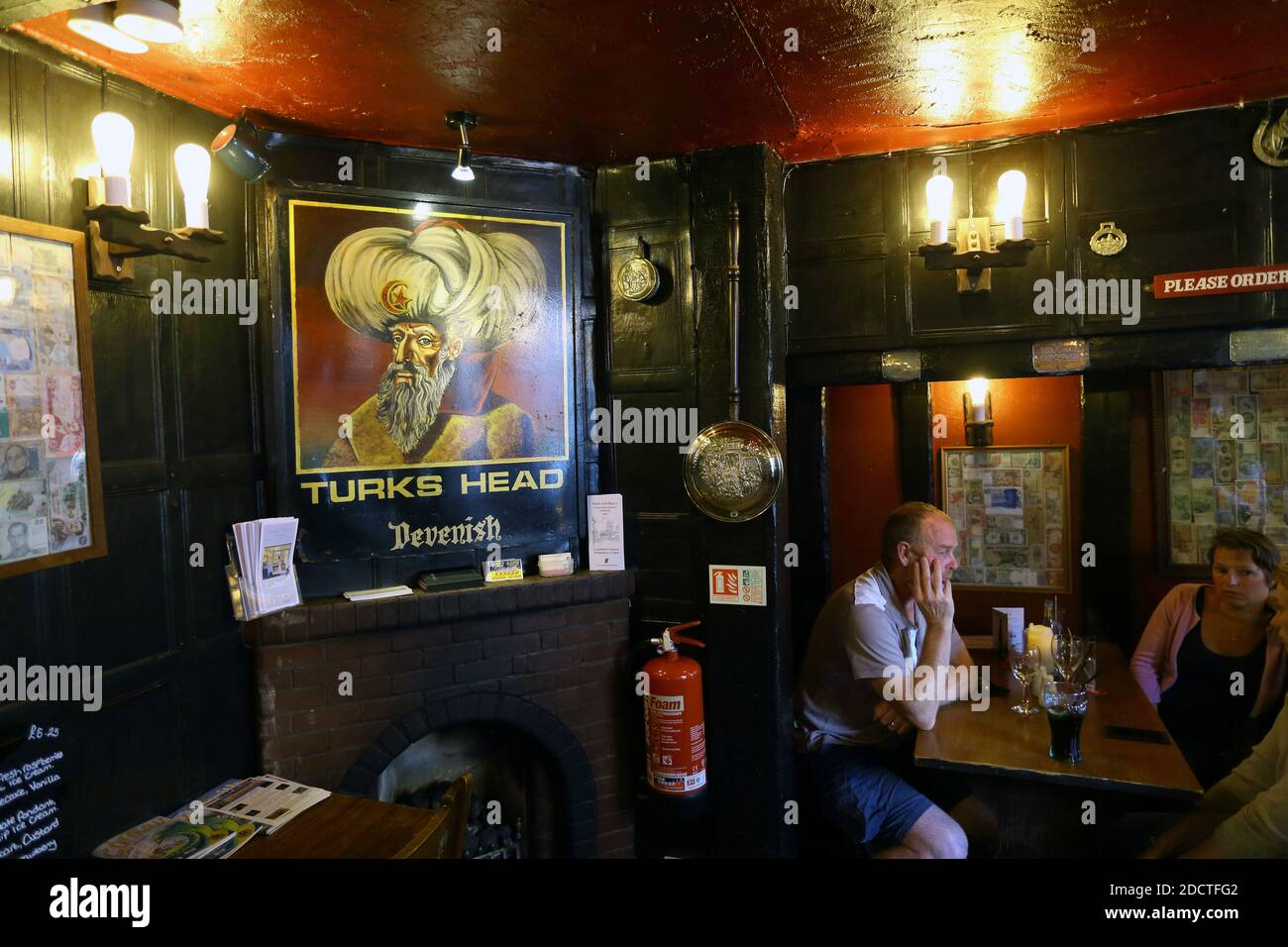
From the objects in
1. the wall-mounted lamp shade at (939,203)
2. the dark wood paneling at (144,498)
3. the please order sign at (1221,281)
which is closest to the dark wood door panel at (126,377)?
the dark wood paneling at (144,498)

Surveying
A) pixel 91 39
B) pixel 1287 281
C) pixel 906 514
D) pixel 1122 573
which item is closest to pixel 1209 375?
pixel 1122 573

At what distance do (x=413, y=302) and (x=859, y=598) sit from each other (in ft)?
7.44

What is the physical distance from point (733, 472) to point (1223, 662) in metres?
2.37

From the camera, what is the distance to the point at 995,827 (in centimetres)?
308

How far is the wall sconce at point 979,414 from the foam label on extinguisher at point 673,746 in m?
3.56

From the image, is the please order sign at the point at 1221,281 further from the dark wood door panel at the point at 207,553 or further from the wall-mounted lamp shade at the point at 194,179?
the dark wood door panel at the point at 207,553

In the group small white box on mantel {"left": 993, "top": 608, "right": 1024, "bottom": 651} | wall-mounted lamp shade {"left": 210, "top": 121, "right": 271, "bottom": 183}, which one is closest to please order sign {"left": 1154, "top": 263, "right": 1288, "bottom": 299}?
small white box on mantel {"left": 993, "top": 608, "right": 1024, "bottom": 651}

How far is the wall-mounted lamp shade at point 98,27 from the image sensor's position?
213 centimetres

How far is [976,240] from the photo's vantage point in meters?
3.52

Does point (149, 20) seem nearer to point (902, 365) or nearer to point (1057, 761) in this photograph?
point (902, 365)

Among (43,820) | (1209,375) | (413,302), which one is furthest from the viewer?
(1209,375)

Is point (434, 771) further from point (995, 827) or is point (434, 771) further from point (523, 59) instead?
point (523, 59)
